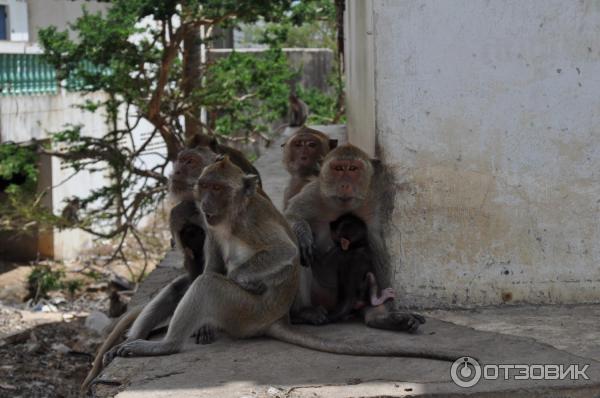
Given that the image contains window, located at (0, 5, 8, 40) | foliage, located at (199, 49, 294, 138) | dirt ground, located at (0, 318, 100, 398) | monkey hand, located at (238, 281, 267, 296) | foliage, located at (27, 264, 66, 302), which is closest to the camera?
monkey hand, located at (238, 281, 267, 296)

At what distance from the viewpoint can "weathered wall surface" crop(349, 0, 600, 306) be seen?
4645mm

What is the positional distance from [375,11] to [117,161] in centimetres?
723

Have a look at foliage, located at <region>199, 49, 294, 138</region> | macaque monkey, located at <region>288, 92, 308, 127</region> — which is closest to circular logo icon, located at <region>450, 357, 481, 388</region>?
foliage, located at <region>199, 49, 294, 138</region>

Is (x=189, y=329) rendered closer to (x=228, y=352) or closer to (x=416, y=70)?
(x=228, y=352)

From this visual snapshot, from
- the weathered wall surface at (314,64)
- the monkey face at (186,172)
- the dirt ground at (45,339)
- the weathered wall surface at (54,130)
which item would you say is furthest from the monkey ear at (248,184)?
the weathered wall surface at (314,64)

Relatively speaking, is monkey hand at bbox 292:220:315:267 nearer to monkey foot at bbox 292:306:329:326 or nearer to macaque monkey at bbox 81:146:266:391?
monkey foot at bbox 292:306:329:326

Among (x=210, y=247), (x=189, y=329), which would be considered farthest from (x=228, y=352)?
(x=210, y=247)

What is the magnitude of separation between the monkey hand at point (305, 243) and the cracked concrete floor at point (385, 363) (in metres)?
0.34

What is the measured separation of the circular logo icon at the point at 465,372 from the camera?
368 cm

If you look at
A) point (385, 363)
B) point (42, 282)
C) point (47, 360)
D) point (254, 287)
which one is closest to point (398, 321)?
point (385, 363)

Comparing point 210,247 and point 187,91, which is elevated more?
point 187,91

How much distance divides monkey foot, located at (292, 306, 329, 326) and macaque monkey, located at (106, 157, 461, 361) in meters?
0.27

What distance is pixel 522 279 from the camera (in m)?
4.77

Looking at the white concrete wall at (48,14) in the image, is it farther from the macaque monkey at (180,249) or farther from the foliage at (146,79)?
the macaque monkey at (180,249)
